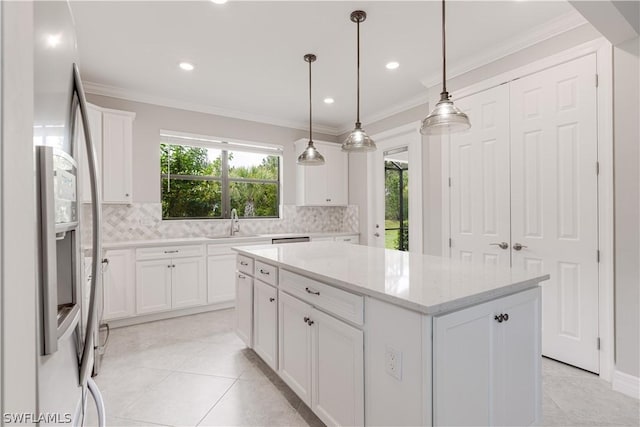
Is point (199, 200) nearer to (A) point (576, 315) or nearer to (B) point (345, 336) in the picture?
(B) point (345, 336)

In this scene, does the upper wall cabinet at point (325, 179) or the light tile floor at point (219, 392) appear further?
the upper wall cabinet at point (325, 179)

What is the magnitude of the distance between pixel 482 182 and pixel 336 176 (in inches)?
104

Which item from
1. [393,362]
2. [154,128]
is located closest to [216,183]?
[154,128]

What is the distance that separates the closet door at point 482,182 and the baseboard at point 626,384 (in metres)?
1.03

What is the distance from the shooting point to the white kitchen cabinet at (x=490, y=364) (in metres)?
1.22

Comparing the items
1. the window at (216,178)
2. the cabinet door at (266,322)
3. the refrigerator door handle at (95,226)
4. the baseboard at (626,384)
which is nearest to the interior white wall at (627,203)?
the baseboard at (626,384)

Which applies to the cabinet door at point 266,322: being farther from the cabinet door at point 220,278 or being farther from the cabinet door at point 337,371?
the cabinet door at point 220,278

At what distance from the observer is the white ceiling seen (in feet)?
7.73

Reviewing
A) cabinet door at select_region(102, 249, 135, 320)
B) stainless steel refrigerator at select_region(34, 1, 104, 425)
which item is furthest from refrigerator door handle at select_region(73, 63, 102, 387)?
cabinet door at select_region(102, 249, 135, 320)

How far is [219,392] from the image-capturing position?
222cm

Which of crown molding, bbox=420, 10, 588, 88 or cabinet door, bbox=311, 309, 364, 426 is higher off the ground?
crown molding, bbox=420, 10, 588, 88

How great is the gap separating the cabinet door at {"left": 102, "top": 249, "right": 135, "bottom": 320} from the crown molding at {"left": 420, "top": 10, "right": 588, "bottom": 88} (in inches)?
153

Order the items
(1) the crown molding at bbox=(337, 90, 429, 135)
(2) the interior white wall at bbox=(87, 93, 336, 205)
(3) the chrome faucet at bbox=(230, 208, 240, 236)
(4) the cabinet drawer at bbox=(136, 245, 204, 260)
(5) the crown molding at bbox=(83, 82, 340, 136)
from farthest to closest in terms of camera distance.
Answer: (3) the chrome faucet at bbox=(230, 208, 240, 236) < (1) the crown molding at bbox=(337, 90, 429, 135) < (2) the interior white wall at bbox=(87, 93, 336, 205) < (5) the crown molding at bbox=(83, 82, 340, 136) < (4) the cabinet drawer at bbox=(136, 245, 204, 260)

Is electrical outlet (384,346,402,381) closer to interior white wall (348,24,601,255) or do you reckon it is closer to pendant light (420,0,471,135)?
pendant light (420,0,471,135)
